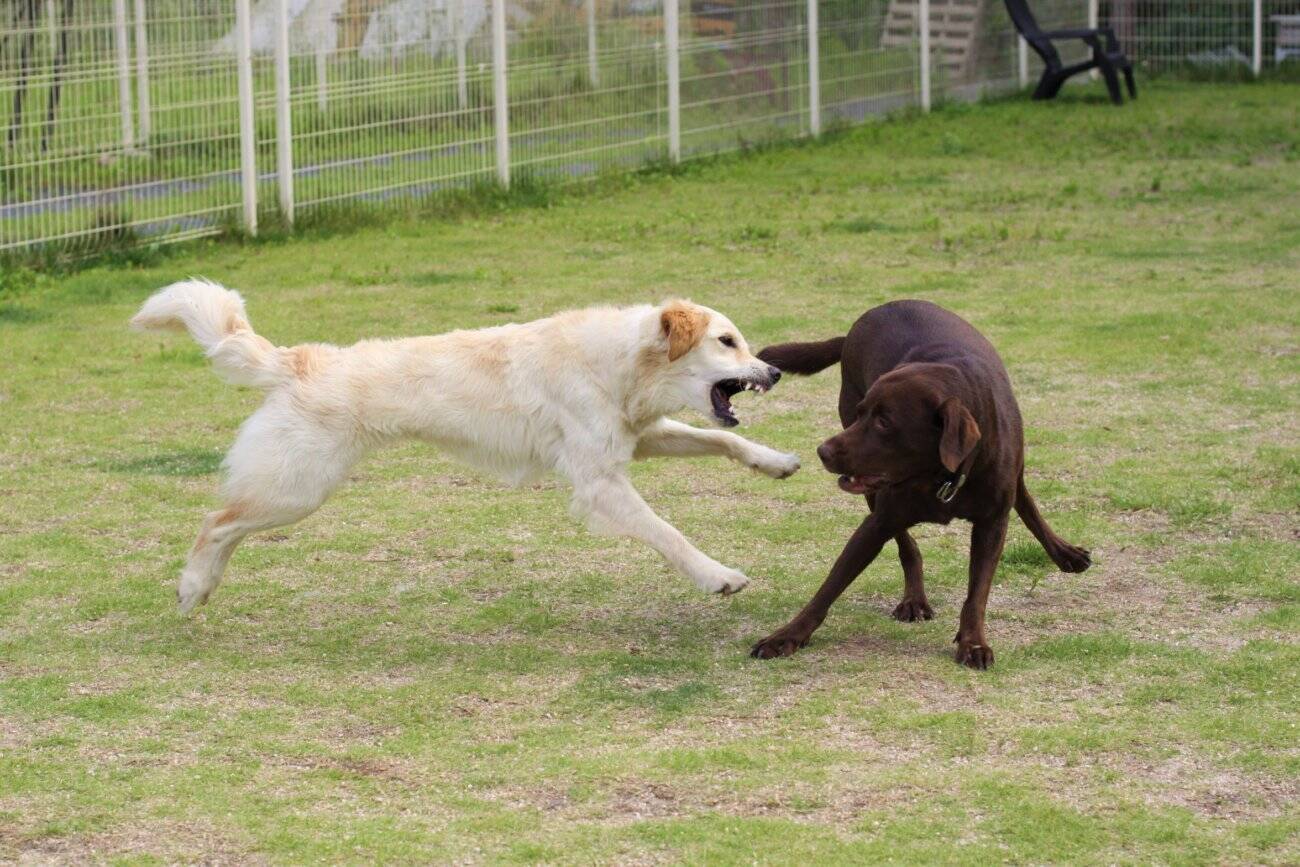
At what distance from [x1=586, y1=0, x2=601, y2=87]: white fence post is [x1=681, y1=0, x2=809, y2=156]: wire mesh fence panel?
3.68ft

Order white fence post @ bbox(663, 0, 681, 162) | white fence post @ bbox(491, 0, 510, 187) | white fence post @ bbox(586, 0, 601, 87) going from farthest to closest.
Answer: white fence post @ bbox(663, 0, 681, 162), white fence post @ bbox(586, 0, 601, 87), white fence post @ bbox(491, 0, 510, 187)

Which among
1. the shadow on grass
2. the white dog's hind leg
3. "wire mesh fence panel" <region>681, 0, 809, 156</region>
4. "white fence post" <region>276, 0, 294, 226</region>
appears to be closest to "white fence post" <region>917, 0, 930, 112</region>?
"wire mesh fence panel" <region>681, 0, 809, 156</region>

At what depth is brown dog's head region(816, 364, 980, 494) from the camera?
442 cm

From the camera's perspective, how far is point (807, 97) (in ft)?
53.1

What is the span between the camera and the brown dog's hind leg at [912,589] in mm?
5020

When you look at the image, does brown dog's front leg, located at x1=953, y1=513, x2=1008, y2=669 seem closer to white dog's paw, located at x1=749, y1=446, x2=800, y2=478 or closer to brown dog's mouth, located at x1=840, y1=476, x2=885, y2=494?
brown dog's mouth, located at x1=840, y1=476, x2=885, y2=494

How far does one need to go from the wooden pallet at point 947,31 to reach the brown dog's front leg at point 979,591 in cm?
1315

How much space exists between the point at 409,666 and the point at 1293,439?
368cm

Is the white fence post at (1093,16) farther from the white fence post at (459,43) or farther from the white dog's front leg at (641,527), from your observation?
the white dog's front leg at (641,527)

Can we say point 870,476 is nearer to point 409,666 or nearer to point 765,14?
point 409,666

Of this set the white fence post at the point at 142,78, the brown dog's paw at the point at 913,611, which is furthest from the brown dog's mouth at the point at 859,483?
the white fence post at the point at 142,78

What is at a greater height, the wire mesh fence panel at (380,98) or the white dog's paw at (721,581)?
the wire mesh fence panel at (380,98)

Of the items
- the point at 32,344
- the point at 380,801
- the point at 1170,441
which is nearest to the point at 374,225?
the point at 32,344

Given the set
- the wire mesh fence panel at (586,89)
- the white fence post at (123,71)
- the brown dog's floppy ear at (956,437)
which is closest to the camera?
the brown dog's floppy ear at (956,437)
